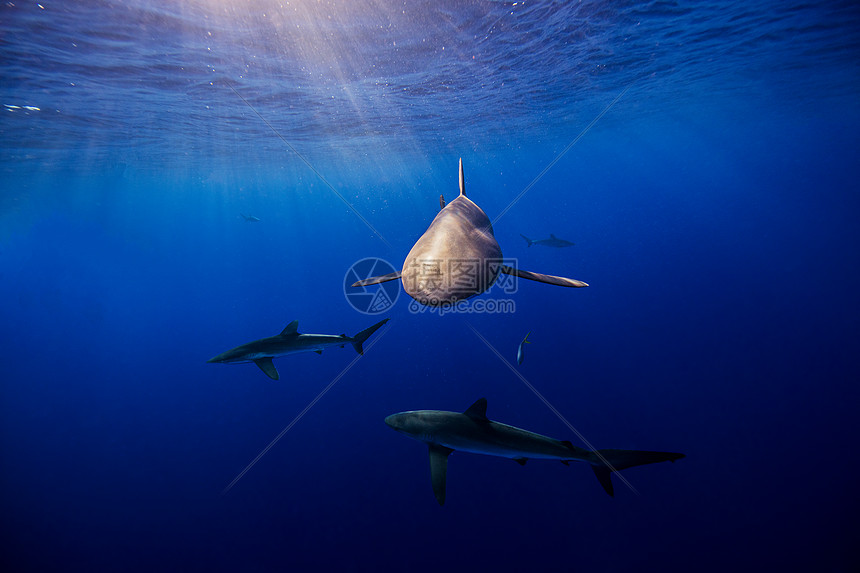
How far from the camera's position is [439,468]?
488 cm

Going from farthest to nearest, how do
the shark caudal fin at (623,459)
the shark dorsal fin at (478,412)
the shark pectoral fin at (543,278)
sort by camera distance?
the shark dorsal fin at (478,412), the shark caudal fin at (623,459), the shark pectoral fin at (543,278)

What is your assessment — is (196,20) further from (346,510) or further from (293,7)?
(346,510)

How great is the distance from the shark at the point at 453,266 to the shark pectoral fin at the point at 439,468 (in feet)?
9.46

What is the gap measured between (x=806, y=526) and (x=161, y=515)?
1880 cm

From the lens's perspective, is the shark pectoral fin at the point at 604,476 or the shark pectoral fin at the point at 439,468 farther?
the shark pectoral fin at the point at 439,468

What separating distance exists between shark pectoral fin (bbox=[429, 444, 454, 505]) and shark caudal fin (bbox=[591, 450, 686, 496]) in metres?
2.00

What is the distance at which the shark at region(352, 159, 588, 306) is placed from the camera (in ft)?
9.85

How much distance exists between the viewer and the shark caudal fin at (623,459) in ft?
12.9

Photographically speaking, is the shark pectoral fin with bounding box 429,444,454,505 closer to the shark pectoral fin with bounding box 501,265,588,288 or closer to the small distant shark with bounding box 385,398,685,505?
the small distant shark with bounding box 385,398,685,505

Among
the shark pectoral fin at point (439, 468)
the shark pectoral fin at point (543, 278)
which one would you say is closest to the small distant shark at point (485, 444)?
the shark pectoral fin at point (439, 468)

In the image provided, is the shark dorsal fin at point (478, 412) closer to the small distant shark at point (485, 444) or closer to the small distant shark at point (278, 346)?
the small distant shark at point (485, 444)

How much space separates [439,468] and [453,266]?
3.32m

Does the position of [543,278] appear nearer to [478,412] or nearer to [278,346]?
[478,412]

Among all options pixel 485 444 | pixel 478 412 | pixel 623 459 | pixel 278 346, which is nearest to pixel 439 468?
pixel 485 444
